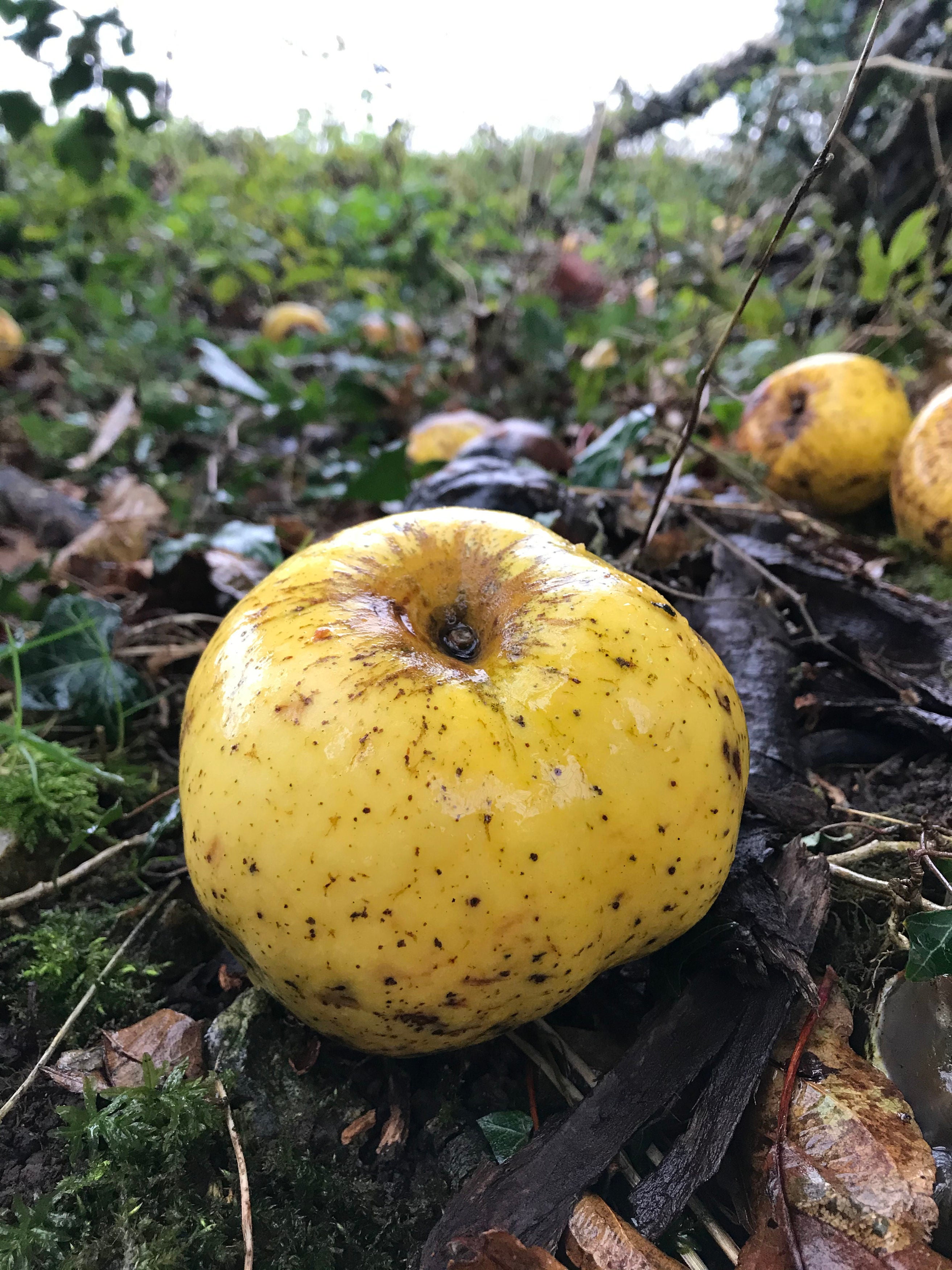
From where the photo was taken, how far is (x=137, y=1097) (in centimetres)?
118

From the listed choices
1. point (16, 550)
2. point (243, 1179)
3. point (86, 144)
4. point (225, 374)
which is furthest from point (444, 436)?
point (243, 1179)

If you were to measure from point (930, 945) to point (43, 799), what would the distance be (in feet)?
A: 5.63

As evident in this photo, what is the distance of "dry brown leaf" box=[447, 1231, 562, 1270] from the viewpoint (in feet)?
3.40

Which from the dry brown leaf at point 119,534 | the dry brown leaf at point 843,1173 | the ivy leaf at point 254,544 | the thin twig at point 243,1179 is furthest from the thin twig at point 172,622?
the dry brown leaf at point 843,1173

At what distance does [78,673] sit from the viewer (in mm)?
1993

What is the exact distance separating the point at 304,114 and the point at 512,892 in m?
8.19

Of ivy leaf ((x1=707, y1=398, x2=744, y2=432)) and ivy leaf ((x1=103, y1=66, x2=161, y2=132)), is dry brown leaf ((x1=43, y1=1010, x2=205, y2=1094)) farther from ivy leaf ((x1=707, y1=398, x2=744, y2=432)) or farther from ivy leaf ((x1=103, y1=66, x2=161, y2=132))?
ivy leaf ((x1=707, y1=398, x2=744, y2=432))

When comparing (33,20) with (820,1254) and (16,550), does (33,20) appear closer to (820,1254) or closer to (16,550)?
(16,550)

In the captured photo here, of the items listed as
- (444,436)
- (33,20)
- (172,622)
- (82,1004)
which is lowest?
(82,1004)

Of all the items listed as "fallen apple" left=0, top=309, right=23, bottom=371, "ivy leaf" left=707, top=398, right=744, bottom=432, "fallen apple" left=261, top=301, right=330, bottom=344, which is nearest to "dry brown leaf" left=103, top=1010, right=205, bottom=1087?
"ivy leaf" left=707, top=398, right=744, bottom=432

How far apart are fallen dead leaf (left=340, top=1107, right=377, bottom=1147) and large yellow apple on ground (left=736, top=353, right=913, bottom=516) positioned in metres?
2.66

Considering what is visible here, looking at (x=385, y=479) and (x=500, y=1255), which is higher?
(x=385, y=479)

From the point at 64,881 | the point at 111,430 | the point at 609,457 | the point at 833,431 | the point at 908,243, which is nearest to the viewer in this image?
the point at 64,881

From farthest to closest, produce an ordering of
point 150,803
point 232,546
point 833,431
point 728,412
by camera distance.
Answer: point 728,412 < point 833,431 < point 232,546 < point 150,803
